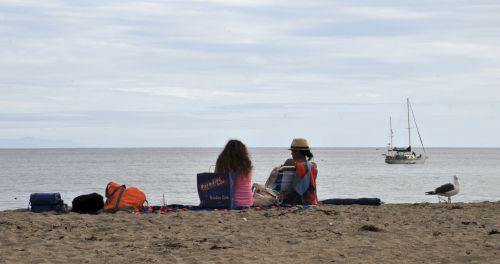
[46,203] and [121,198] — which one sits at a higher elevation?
[121,198]

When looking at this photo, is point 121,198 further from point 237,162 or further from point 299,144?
point 299,144

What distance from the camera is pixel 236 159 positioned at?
46.6ft

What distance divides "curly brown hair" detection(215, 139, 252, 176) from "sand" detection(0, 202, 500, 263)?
2.46ft

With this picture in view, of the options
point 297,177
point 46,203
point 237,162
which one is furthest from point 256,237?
point 46,203

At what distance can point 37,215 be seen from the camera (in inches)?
547

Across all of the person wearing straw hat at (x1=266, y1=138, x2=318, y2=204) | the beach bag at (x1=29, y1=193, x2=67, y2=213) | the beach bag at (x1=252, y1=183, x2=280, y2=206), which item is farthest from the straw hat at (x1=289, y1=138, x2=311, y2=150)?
the beach bag at (x1=29, y1=193, x2=67, y2=213)

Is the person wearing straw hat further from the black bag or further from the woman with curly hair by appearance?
the black bag

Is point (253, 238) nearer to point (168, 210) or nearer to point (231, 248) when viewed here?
point (231, 248)

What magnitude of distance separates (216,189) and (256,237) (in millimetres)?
3046

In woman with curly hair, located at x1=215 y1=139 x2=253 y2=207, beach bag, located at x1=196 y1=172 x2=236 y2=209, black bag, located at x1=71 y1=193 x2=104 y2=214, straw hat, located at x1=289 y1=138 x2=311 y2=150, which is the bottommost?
black bag, located at x1=71 y1=193 x2=104 y2=214

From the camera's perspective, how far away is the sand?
1015cm

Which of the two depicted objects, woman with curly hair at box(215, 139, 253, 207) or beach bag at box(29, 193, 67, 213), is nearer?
woman with curly hair at box(215, 139, 253, 207)

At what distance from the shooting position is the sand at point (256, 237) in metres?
10.1

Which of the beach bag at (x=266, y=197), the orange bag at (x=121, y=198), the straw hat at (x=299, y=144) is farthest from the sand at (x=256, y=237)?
the straw hat at (x=299, y=144)
